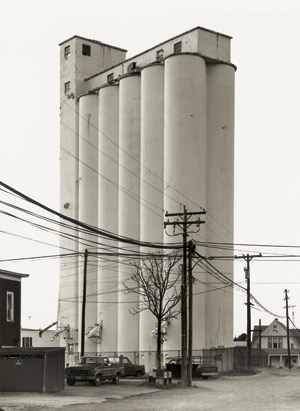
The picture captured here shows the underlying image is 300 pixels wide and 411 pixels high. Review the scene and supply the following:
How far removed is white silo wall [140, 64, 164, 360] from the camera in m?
68.8

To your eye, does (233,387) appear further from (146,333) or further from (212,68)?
(212,68)

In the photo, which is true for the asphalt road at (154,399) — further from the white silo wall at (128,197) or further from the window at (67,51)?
the window at (67,51)

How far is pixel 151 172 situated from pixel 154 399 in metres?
37.0

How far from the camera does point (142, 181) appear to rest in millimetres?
71000

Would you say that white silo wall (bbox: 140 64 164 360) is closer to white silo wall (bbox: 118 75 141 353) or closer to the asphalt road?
white silo wall (bbox: 118 75 141 353)

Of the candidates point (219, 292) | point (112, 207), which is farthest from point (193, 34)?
point (219, 292)

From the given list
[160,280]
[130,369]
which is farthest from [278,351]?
[130,369]

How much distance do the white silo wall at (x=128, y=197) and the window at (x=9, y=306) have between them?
22925 mm

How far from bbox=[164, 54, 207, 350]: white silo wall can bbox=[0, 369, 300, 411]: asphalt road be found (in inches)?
949

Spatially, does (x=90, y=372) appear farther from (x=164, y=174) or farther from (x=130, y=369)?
(x=164, y=174)

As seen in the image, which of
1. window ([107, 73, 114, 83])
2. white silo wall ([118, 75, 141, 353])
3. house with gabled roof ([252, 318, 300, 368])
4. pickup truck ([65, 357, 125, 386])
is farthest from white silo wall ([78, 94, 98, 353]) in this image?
house with gabled roof ([252, 318, 300, 368])

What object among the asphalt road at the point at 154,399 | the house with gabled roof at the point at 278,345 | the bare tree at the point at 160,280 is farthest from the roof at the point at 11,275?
the house with gabled roof at the point at 278,345

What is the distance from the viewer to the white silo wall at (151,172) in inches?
2707

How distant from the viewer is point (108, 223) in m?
75.7
